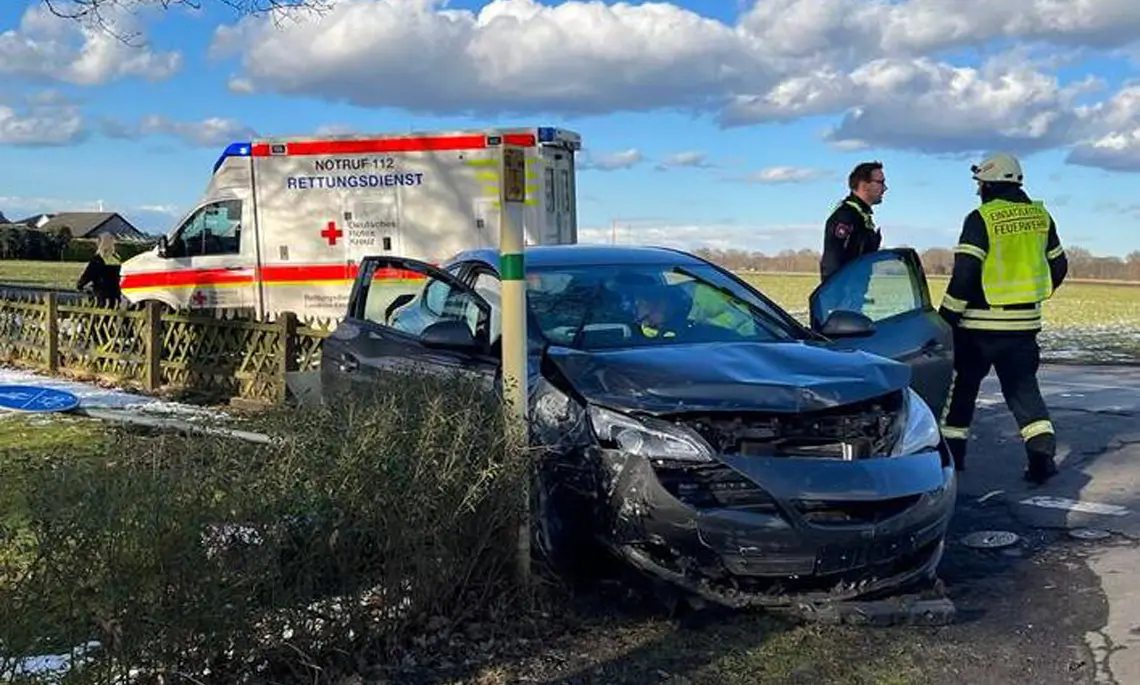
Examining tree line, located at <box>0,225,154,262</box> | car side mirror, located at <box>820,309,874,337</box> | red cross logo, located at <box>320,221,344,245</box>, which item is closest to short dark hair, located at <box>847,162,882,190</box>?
car side mirror, located at <box>820,309,874,337</box>

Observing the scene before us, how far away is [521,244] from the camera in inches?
185

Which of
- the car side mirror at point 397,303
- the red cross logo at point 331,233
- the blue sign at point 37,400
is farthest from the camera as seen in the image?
the red cross logo at point 331,233

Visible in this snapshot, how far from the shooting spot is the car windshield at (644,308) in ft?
18.7

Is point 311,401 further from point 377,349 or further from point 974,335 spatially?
point 974,335

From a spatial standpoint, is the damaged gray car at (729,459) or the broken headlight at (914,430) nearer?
the damaged gray car at (729,459)

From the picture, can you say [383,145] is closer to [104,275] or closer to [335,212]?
[335,212]

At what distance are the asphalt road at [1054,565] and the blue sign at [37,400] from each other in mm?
7786

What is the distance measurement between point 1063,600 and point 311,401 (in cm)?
334

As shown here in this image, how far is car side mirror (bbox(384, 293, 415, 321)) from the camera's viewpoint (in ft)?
22.4

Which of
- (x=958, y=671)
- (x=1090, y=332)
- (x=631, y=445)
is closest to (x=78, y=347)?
(x=631, y=445)

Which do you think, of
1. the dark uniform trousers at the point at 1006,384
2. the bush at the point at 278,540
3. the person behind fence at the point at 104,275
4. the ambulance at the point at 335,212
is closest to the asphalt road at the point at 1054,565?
the dark uniform trousers at the point at 1006,384

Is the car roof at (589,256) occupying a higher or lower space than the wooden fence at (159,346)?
higher

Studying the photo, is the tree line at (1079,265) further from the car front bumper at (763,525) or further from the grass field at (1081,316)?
the car front bumper at (763,525)

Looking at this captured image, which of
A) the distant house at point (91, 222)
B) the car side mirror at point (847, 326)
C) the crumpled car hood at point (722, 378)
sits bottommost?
the crumpled car hood at point (722, 378)
